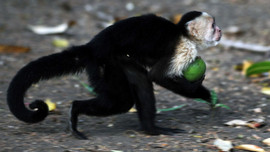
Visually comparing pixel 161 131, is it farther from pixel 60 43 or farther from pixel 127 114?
pixel 60 43

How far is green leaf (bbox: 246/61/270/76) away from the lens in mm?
4096

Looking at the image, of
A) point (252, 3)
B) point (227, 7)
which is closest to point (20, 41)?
point (227, 7)

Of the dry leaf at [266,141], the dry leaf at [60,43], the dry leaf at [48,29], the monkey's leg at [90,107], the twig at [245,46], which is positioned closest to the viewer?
the dry leaf at [266,141]

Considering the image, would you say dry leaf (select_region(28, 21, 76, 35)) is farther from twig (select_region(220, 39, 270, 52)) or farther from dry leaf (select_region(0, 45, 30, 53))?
twig (select_region(220, 39, 270, 52))

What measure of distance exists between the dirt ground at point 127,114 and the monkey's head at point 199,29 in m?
0.66

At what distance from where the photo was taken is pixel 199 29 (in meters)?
3.30

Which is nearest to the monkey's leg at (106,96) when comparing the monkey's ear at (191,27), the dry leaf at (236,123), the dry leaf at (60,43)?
the monkey's ear at (191,27)

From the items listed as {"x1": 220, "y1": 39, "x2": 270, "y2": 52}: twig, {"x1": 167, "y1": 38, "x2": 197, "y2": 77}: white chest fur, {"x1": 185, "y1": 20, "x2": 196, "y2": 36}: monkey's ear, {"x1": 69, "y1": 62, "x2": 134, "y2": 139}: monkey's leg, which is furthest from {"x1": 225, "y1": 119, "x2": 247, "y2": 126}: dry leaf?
{"x1": 220, "y1": 39, "x2": 270, "y2": 52}: twig

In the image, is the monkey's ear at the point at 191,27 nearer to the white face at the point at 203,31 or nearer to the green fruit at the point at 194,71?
the white face at the point at 203,31

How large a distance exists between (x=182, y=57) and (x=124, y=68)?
1.41ft

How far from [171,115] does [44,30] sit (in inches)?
127

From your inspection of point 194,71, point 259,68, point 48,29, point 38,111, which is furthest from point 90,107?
point 48,29

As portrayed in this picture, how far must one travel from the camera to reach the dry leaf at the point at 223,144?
2800 mm

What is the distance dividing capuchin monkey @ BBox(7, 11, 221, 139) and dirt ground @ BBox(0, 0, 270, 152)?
0.64 feet
